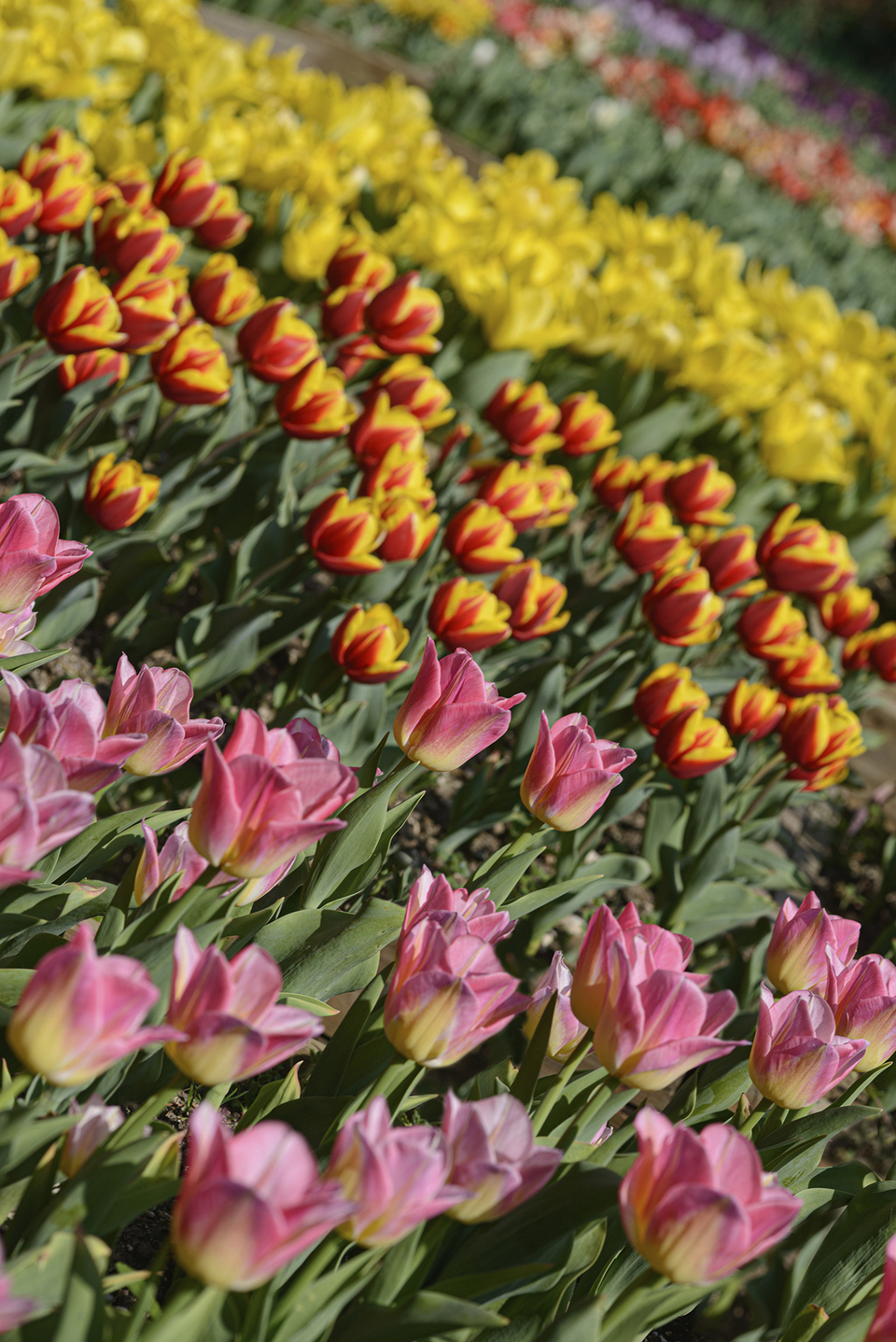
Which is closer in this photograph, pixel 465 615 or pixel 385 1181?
pixel 385 1181

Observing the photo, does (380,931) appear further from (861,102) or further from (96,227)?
(861,102)

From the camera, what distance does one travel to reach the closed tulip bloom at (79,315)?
5.05 feet

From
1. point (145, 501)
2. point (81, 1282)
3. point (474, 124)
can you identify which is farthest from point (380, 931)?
point (474, 124)

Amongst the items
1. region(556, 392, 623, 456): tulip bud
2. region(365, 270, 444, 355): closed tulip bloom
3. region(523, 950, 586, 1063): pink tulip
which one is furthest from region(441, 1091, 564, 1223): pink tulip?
region(556, 392, 623, 456): tulip bud

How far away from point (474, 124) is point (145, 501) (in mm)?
4829

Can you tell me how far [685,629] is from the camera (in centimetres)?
180

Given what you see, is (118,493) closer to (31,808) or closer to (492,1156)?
(31,808)

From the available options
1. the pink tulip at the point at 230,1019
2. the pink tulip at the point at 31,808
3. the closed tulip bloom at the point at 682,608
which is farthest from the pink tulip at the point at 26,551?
the closed tulip bloom at the point at 682,608

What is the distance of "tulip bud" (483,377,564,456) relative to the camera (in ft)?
6.61

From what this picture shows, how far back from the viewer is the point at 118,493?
163 cm

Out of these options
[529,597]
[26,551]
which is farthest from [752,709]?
[26,551]

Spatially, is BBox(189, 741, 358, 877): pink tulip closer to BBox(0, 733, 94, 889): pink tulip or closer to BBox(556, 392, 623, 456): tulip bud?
BBox(0, 733, 94, 889): pink tulip

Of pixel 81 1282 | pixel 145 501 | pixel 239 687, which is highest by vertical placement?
pixel 81 1282

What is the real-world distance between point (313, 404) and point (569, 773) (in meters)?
0.84
